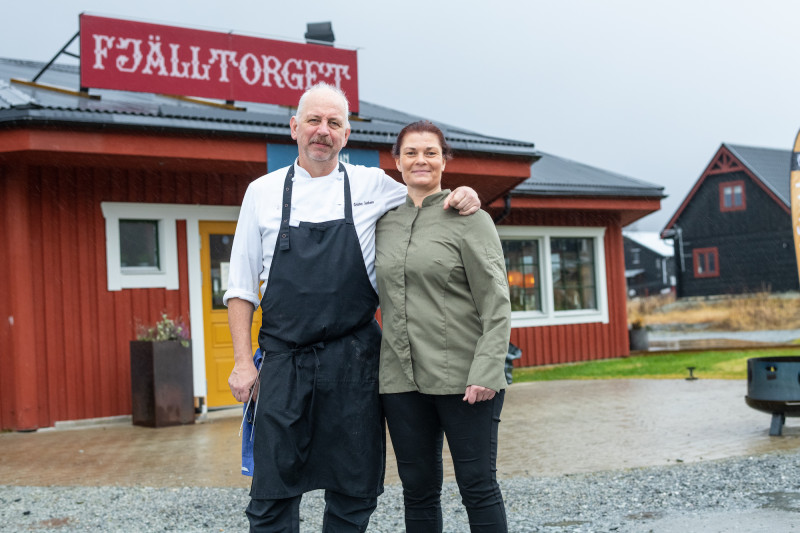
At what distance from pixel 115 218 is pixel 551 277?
24.3 feet

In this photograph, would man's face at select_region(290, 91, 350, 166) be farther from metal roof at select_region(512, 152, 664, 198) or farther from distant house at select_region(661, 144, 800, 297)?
distant house at select_region(661, 144, 800, 297)

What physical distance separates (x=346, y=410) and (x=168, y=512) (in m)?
2.21

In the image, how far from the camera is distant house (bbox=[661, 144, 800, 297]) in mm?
34406

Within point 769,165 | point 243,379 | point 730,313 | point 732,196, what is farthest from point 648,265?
point 243,379

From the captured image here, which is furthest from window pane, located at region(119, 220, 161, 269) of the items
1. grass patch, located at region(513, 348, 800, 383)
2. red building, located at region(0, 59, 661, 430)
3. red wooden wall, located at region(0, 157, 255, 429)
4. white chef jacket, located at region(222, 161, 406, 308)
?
white chef jacket, located at region(222, 161, 406, 308)

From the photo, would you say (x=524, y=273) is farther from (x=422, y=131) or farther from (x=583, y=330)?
(x=422, y=131)

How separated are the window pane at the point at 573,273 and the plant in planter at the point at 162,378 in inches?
285

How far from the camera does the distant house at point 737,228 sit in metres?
34.4

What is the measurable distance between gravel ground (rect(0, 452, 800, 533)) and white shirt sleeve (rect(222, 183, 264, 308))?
1774 mm

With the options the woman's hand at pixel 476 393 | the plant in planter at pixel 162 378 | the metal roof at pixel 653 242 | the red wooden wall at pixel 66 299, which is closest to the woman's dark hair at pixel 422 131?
the woman's hand at pixel 476 393

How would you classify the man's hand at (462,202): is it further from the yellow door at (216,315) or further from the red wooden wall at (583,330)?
the red wooden wall at (583,330)

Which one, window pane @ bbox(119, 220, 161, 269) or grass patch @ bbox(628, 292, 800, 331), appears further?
grass patch @ bbox(628, 292, 800, 331)

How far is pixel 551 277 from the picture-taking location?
14.0 m

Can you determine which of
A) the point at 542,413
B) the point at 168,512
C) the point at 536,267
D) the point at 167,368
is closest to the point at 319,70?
the point at 167,368
